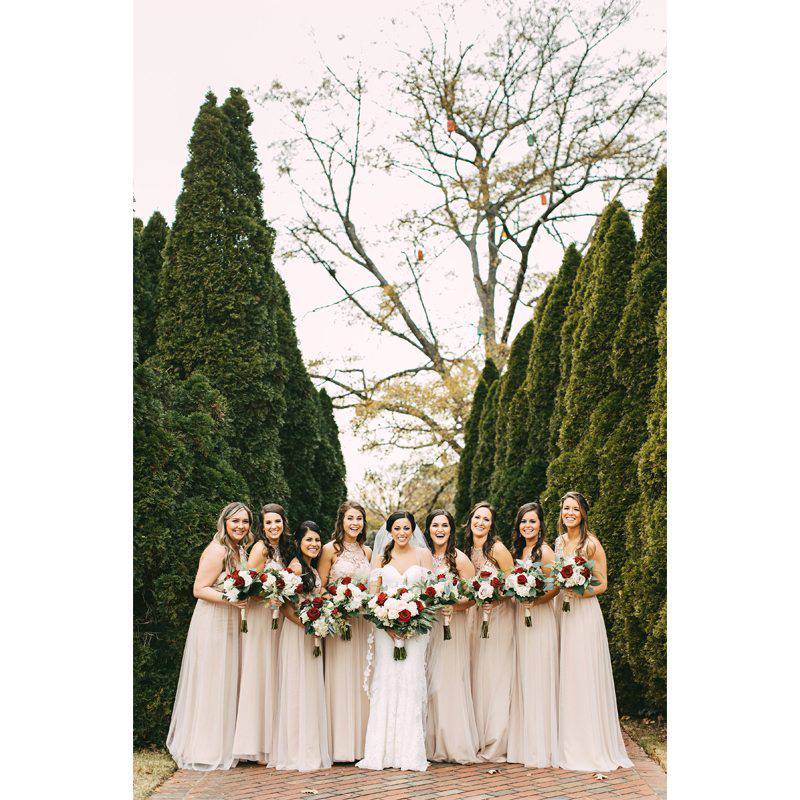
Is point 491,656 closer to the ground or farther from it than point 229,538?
closer to the ground

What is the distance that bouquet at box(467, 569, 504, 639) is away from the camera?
7.09 metres

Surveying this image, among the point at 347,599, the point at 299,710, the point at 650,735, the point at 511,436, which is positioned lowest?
the point at 650,735

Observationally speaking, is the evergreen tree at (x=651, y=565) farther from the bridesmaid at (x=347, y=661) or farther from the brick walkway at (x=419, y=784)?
the bridesmaid at (x=347, y=661)

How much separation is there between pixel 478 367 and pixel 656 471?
1477cm

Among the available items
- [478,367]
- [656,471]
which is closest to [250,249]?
[656,471]

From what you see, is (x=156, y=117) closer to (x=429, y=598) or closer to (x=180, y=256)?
(x=180, y=256)

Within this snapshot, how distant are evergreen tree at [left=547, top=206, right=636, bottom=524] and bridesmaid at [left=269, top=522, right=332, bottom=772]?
12.2 ft

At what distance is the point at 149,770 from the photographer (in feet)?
22.4

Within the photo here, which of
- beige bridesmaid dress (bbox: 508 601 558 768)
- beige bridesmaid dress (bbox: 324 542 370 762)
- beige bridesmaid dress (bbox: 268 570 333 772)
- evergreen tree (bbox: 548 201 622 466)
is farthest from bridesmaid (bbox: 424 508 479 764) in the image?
evergreen tree (bbox: 548 201 622 466)

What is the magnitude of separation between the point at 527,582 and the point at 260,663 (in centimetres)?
221

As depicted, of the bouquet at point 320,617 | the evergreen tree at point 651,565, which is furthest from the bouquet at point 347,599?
the evergreen tree at point 651,565

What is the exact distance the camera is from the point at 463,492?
1933cm

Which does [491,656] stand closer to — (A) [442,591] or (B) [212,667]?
(A) [442,591]

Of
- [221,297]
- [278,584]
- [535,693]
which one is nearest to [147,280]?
[221,297]
